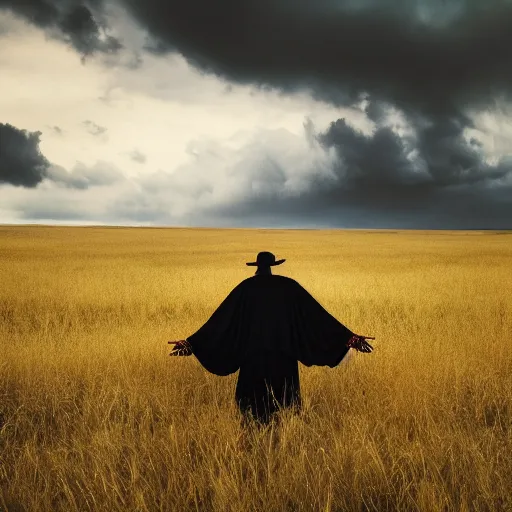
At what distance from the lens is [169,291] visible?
17000mm

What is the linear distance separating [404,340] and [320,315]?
16.4 feet

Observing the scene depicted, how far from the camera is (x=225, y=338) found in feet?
15.2

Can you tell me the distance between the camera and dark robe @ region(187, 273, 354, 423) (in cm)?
453

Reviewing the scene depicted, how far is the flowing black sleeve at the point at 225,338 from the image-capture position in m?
4.61

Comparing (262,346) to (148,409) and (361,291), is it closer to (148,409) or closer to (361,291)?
(148,409)

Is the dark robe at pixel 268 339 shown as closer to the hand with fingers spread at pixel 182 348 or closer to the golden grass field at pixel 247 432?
the hand with fingers spread at pixel 182 348

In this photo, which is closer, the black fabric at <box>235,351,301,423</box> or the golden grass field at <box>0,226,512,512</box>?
the golden grass field at <box>0,226,512,512</box>

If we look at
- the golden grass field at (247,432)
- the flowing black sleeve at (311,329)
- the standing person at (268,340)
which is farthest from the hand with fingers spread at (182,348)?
the flowing black sleeve at (311,329)

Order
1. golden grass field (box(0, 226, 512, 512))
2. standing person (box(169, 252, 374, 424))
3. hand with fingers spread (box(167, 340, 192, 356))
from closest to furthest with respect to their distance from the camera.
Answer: golden grass field (box(0, 226, 512, 512)) < standing person (box(169, 252, 374, 424)) < hand with fingers spread (box(167, 340, 192, 356))

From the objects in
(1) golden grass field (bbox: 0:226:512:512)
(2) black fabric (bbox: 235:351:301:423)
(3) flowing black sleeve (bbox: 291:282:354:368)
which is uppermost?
(3) flowing black sleeve (bbox: 291:282:354:368)

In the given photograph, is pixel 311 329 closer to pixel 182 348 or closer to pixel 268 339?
pixel 268 339

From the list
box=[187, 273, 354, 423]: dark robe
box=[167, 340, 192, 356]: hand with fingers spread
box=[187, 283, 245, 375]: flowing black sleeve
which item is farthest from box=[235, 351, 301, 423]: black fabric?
box=[167, 340, 192, 356]: hand with fingers spread

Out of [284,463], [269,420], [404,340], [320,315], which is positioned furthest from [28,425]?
[404,340]

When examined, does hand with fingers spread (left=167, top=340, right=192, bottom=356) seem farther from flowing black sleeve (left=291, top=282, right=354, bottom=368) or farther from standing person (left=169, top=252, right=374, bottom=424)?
flowing black sleeve (left=291, top=282, right=354, bottom=368)
